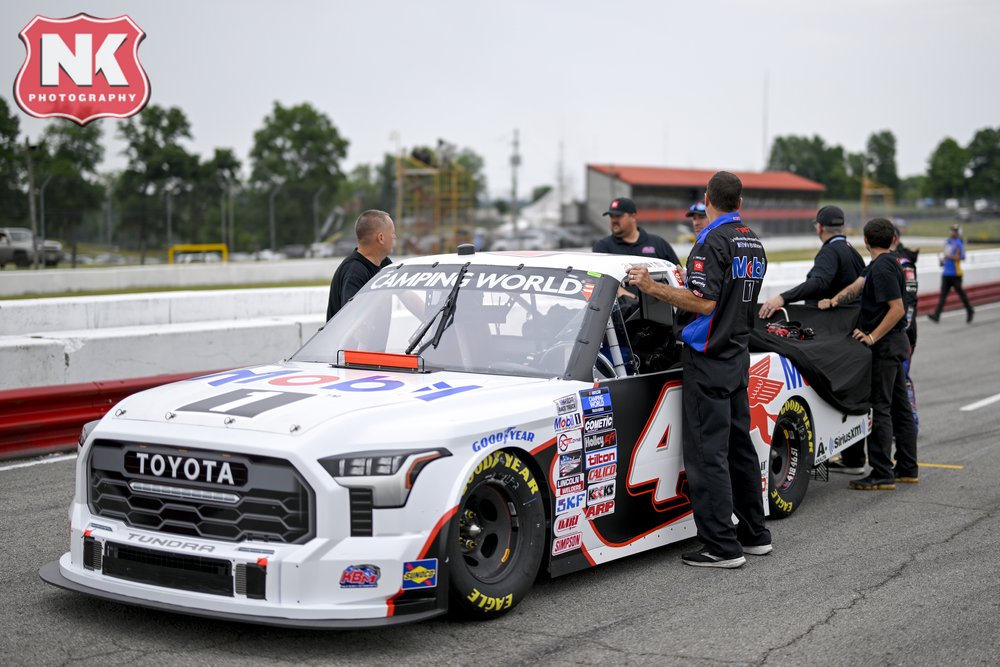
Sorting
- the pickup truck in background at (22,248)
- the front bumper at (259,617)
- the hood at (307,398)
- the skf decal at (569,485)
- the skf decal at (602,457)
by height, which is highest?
the pickup truck in background at (22,248)

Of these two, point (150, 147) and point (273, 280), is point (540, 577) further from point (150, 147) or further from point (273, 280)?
point (150, 147)

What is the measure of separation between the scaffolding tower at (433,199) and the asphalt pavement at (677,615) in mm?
49027

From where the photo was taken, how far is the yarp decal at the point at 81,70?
1356cm

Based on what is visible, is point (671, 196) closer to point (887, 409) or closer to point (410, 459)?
point (887, 409)

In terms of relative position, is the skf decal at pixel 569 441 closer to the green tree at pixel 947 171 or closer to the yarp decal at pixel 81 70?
the yarp decal at pixel 81 70

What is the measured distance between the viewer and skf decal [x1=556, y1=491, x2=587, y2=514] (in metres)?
5.18

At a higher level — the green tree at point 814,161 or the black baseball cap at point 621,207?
the green tree at point 814,161

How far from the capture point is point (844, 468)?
8562 mm

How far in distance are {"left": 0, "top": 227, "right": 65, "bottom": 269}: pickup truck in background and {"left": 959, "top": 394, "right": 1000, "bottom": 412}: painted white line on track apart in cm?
2040

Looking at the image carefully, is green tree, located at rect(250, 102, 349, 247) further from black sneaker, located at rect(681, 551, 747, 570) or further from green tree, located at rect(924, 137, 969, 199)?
green tree, located at rect(924, 137, 969, 199)

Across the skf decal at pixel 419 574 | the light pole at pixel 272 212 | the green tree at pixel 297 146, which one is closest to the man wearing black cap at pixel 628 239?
the skf decal at pixel 419 574

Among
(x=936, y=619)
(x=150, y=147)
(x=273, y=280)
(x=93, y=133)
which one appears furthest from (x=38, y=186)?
(x=936, y=619)

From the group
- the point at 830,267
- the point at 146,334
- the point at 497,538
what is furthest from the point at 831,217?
the point at 146,334

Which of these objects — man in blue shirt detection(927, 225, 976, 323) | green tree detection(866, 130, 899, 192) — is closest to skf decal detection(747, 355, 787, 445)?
man in blue shirt detection(927, 225, 976, 323)
